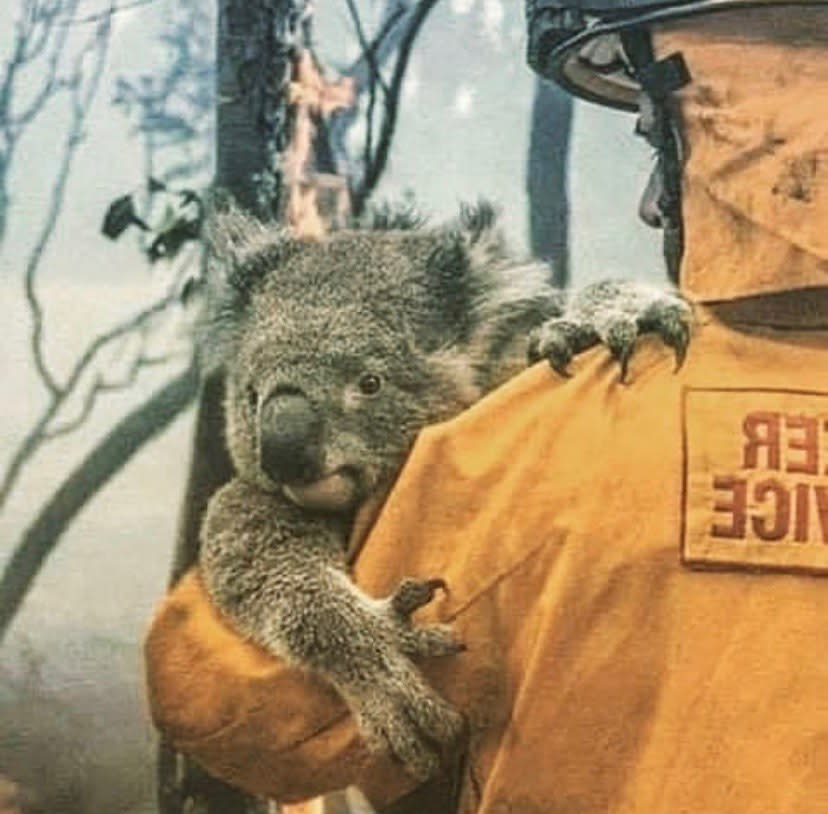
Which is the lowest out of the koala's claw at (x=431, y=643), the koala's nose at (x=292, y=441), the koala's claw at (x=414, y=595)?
the koala's claw at (x=431, y=643)

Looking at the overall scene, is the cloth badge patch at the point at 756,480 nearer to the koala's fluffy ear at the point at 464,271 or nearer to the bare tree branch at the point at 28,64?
the koala's fluffy ear at the point at 464,271

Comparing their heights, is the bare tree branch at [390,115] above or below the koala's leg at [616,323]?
above

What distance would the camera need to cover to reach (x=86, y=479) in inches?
70.3

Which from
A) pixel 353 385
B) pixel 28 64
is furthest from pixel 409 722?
pixel 28 64

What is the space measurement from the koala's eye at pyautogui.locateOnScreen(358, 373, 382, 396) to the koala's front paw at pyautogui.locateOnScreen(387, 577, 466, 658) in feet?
0.67

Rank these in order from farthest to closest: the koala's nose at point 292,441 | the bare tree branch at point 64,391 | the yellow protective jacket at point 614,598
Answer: the bare tree branch at point 64,391 < the koala's nose at point 292,441 < the yellow protective jacket at point 614,598

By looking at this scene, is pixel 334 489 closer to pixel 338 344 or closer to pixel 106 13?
pixel 338 344

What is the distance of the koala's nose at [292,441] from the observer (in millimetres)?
1694

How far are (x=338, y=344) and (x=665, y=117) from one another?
40cm

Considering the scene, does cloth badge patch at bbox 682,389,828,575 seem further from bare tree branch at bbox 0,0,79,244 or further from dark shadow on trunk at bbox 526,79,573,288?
bare tree branch at bbox 0,0,79,244

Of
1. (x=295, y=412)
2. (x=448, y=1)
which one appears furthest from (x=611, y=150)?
(x=295, y=412)

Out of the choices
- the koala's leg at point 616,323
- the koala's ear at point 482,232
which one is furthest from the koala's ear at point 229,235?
the koala's leg at point 616,323

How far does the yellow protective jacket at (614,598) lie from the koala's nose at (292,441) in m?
0.10

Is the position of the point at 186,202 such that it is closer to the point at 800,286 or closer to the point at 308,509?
the point at 308,509
